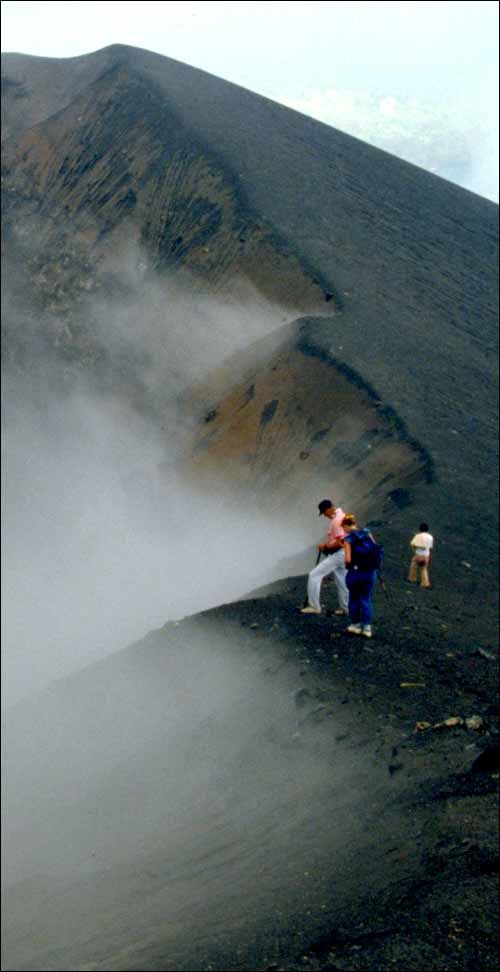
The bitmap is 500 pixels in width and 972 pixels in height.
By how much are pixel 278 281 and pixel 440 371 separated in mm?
5096

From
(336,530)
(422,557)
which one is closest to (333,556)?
(336,530)

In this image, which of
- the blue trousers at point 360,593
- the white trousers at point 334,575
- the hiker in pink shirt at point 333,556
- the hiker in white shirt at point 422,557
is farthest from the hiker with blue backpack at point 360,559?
the hiker in white shirt at point 422,557

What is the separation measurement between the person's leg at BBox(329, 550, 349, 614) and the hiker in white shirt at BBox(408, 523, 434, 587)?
345cm

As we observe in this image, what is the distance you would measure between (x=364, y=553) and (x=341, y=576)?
595 millimetres

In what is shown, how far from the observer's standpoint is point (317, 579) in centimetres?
1447

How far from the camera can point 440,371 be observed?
29.8 meters

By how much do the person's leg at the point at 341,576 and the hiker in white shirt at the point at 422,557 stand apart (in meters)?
3.45

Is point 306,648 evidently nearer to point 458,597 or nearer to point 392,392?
point 458,597

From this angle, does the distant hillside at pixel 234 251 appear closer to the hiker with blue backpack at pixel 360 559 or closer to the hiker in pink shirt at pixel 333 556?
the hiker in pink shirt at pixel 333 556

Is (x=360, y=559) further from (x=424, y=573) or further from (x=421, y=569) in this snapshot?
(x=421, y=569)

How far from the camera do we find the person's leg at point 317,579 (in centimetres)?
1416

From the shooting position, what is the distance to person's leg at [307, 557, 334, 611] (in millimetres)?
14156

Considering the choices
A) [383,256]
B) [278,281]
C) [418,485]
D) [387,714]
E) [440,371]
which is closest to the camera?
[387,714]

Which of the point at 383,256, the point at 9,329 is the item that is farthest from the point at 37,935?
the point at 9,329
